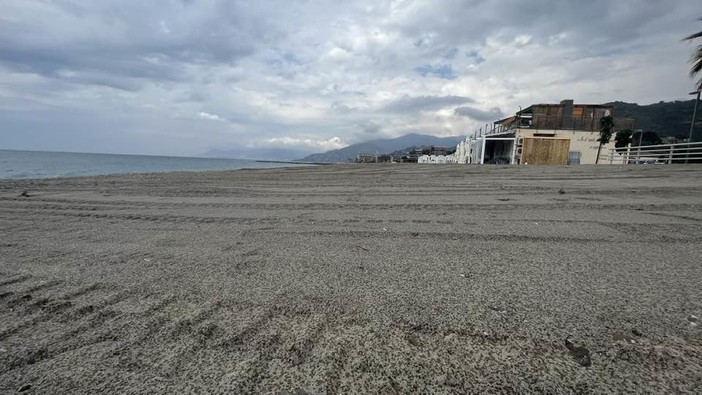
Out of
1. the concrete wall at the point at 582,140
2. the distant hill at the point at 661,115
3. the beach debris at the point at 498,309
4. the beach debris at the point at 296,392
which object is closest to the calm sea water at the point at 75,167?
the beach debris at the point at 296,392

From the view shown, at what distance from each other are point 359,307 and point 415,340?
1.83 feet

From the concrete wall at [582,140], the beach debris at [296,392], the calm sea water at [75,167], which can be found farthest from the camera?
the concrete wall at [582,140]

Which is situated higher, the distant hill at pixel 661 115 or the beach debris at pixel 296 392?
the distant hill at pixel 661 115

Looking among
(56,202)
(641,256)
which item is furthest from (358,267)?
(56,202)

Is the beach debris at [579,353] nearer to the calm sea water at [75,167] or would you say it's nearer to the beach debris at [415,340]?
the beach debris at [415,340]

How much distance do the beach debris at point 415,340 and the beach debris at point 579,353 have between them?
0.82m

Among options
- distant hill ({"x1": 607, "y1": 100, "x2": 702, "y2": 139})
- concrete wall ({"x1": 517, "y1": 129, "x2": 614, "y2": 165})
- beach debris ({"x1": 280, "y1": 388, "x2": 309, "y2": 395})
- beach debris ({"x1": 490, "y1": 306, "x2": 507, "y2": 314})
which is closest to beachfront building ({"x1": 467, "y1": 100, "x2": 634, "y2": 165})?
concrete wall ({"x1": 517, "y1": 129, "x2": 614, "y2": 165})

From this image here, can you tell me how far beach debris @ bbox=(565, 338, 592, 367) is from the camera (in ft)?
5.74

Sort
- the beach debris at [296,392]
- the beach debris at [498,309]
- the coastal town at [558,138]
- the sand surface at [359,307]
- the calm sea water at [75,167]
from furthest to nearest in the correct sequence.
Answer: the coastal town at [558,138], the calm sea water at [75,167], the beach debris at [498,309], the sand surface at [359,307], the beach debris at [296,392]

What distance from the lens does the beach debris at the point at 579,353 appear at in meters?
1.75

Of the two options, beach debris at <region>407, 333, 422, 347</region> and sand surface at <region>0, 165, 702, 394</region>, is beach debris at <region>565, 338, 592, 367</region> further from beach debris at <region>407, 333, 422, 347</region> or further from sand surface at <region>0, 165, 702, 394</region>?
beach debris at <region>407, 333, 422, 347</region>

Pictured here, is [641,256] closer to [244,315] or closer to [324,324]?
[324,324]

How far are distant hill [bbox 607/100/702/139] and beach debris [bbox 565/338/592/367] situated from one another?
115958 mm

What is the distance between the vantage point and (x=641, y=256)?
11.4 ft
